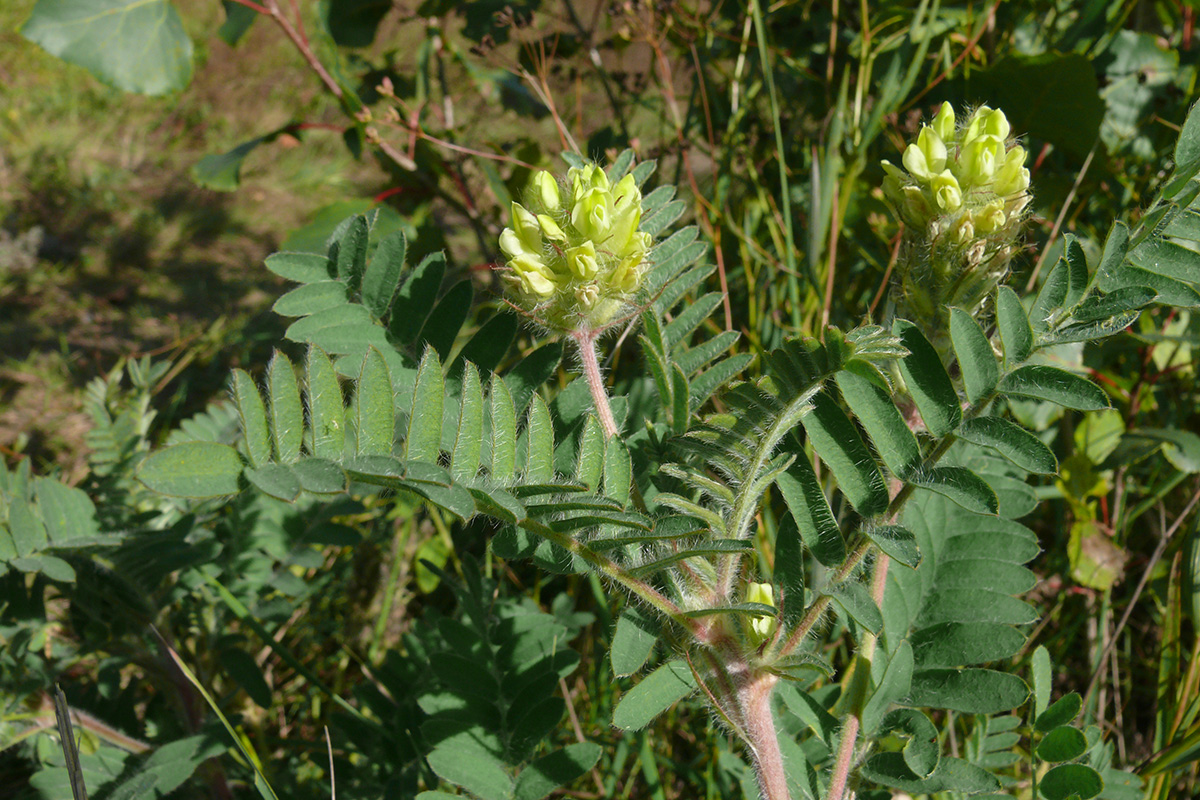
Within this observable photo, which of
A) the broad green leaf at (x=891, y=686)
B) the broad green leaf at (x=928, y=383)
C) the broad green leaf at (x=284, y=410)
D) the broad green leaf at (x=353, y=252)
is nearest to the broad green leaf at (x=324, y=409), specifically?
Result: the broad green leaf at (x=284, y=410)

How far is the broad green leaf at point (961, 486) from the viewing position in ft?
2.80

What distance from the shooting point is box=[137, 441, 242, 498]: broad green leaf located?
2.49 feet

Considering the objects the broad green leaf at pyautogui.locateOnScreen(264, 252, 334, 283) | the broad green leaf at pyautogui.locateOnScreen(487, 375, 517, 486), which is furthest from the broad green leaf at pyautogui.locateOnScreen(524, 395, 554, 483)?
the broad green leaf at pyautogui.locateOnScreen(264, 252, 334, 283)

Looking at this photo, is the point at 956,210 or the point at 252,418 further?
the point at 956,210

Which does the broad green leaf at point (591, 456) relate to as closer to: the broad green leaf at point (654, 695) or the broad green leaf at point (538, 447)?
the broad green leaf at point (538, 447)

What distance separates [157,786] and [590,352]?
3.20ft

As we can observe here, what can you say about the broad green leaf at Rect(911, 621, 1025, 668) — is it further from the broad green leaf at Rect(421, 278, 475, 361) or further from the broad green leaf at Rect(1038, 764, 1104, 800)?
the broad green leaf at Rect(421, 278, 475, 361)

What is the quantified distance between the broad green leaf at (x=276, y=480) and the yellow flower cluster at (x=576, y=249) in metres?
0.36

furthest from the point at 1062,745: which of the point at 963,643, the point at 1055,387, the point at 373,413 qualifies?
the point at 373,413

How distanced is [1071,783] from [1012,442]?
0.46 metres

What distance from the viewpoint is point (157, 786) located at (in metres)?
1.34

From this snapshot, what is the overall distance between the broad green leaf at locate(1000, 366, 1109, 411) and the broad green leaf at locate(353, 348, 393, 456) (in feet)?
2.05

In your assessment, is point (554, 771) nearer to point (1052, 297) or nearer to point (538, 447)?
point (538, 447)

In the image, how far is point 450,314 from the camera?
124 centimetres
